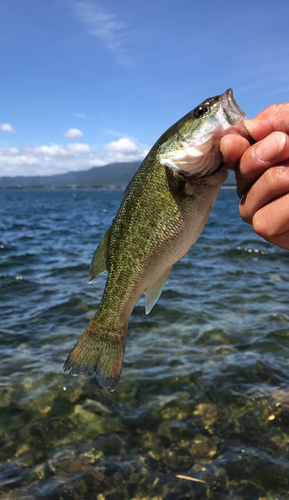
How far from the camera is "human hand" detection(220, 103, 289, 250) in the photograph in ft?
7.04

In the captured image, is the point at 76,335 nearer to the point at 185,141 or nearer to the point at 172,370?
the point at 172,370

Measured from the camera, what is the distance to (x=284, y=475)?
4.18 metres

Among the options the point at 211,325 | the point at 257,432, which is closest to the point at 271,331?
the point at 211,325

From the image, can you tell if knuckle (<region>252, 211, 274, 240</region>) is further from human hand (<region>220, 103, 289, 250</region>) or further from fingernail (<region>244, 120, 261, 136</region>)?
fingernail (<region>244, 120, 261, 136</region>)

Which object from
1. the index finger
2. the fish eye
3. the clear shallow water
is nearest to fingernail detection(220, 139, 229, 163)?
the index finger

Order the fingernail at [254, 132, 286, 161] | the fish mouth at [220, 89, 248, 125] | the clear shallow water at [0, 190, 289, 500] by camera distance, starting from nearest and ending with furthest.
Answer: the fingernail at [254, 132, 286, 161] < the fish mouth at [220, 89, 248, 125] < the clear shallow water at [0, 190, 289, 500]

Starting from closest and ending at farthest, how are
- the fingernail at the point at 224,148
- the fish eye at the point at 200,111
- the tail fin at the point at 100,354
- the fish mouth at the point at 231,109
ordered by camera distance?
the fingernail at the point at 224,148, the fish mouth at the point at 231,109, the fish eye at the point at 200,111, the tail fin at the point at 100,354

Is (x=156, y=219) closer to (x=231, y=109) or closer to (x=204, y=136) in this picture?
(x=204, y=136)

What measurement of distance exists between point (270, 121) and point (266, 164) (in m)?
0.28

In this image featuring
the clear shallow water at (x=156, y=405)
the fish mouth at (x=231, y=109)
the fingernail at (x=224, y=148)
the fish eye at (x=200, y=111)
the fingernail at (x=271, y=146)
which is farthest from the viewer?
the clear shallow water at (x=156, y=405)

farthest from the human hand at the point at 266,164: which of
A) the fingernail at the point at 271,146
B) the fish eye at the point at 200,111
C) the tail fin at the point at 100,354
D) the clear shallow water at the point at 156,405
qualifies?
the clear shallow water at the point at 156,405

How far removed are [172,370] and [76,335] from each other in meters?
2.43

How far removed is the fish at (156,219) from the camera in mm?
2383

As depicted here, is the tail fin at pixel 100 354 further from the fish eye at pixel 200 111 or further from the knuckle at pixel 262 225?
the fish eye at pixel 200 111
